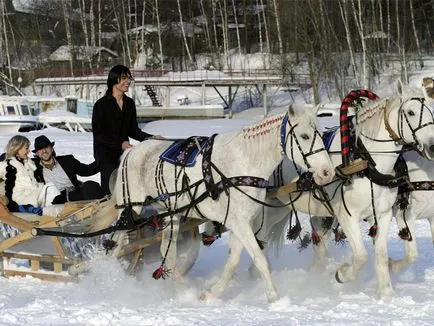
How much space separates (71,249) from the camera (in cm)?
750

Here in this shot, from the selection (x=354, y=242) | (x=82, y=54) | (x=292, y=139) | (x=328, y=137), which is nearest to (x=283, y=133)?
(x=292, y=139)

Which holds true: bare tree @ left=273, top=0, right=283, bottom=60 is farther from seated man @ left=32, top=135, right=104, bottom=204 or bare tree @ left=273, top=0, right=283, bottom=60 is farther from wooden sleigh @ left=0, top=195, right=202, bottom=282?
wooden sleigh @ left=0, top=195, right=202, bottom=282

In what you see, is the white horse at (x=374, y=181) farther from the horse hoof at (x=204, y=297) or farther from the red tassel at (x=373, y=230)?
the horse hoof at (x=204, y=297)

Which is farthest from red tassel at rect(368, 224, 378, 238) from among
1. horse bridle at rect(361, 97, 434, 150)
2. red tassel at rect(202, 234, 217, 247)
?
red tassel at rect(202, 234, 217, 247)

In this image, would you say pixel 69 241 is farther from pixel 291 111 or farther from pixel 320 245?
pixel 291 111

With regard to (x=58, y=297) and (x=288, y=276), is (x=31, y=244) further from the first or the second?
(x=288, y=276)

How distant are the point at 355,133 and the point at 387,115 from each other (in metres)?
0.34

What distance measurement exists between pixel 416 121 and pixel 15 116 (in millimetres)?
30159

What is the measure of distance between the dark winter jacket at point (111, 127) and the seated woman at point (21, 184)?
2.24 ft

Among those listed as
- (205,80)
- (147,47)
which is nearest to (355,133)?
(205,80)

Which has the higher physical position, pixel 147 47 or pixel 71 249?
pixel 147 47

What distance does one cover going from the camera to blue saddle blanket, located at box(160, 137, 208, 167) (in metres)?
6.66

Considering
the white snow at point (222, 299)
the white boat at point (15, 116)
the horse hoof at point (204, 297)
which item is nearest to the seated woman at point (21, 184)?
the white snow at point (222, 299)

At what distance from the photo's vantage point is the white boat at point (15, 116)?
34.3 metres
